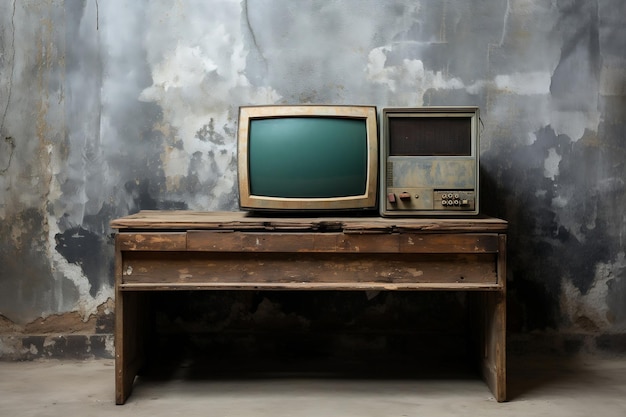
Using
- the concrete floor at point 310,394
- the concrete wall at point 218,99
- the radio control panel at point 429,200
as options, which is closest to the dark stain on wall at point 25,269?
the concrete wall at point 218,99

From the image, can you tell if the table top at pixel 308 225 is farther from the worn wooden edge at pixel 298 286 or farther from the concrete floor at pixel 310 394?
the concrete floor at pixel 310 394

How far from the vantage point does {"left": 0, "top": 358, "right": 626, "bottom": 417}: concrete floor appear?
7.66 feet

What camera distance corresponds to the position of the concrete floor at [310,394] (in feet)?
7.66

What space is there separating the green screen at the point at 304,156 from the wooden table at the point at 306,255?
177 mm

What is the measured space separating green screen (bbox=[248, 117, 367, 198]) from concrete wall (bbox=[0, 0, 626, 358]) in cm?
47

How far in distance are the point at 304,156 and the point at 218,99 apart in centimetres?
65

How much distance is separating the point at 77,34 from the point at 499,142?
1.85 meters

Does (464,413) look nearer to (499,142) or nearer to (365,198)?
(365,198)

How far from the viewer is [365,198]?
2.53 m

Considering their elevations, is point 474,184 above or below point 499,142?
below

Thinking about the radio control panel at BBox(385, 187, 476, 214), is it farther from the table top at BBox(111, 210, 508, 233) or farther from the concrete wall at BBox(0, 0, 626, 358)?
the concrete wall at BBox(0, 0, 626, 358)

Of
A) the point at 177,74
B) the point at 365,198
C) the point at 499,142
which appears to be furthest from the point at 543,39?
the point at 177,74

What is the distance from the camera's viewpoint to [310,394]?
251 cm

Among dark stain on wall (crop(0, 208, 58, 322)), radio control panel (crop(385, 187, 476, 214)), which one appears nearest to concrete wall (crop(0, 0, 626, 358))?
dark stain on wall (crop(0, 208, 58, 322))
